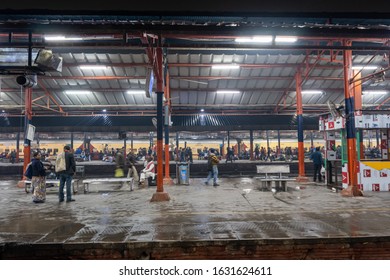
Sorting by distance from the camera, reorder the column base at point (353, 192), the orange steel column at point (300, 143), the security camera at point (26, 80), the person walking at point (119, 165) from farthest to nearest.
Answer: the orange steel column at point (300, 143)
the person walking at point (119, 165)
the column base at point (353, 192)
the security camera at point (26, 80)

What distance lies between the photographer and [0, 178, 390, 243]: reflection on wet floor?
4477 mm

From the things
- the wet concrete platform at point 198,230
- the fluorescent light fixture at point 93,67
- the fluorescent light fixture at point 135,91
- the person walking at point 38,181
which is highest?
the fluorescent light fixture at point 93,67

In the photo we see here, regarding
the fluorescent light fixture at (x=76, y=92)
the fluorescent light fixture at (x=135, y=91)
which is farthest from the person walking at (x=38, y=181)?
the fluorescent light fixture at (x=76, y=92)

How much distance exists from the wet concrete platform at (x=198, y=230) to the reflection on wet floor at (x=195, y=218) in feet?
0.06

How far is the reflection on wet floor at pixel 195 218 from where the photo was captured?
4477mm

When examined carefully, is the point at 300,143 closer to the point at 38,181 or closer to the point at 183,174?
the point at 183,174

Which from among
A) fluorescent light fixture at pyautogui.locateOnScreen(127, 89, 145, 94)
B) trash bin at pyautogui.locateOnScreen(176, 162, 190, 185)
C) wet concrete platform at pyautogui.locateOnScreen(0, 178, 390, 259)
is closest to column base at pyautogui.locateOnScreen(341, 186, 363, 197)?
wet concrete platform at pyautogui.locateOnScreen(0, 178, 390, 259)

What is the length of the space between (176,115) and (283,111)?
7.40 meters

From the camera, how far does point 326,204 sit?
710cm

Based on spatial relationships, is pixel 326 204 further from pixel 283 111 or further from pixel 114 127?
pixel 114 127

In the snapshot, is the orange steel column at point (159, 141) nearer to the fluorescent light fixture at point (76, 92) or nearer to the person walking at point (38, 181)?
the person walking at point (38, 181)

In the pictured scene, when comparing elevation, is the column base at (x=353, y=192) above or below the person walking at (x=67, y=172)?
below

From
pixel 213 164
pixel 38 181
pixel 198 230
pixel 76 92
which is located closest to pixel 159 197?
pixel 198 230
